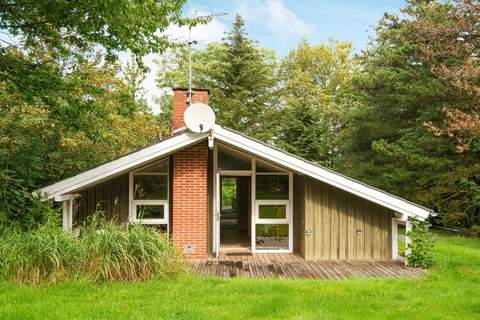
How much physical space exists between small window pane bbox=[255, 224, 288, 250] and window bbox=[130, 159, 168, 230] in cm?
233

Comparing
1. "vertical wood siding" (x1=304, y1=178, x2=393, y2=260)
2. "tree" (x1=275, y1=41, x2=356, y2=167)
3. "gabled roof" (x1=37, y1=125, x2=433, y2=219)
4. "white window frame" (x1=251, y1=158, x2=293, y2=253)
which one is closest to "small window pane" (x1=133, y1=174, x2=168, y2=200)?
"gabled roof" (x1=37, y1=125, x2=433, y2=219)

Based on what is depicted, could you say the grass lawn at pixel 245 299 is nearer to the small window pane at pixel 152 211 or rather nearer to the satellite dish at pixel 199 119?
the satellite dish at pixel 199 119

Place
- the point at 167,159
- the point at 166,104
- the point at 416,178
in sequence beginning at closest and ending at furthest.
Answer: the point at 167,159, the point at 416,178, the point at 166,104

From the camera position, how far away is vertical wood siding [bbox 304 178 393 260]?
33.5 feet

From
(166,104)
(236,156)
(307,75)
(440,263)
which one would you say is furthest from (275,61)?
(440,263)

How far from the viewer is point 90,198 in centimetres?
1073

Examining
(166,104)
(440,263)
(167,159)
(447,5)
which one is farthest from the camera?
(166,104)

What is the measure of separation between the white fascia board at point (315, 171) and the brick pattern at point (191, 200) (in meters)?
0.85

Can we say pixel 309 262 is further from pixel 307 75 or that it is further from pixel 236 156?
pixel 307 75

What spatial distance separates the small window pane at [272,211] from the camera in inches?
429

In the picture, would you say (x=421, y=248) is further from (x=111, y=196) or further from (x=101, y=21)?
(x=101, y=21)

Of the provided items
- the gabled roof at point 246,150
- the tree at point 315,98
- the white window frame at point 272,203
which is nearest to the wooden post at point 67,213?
the gabled roof at point 246,150

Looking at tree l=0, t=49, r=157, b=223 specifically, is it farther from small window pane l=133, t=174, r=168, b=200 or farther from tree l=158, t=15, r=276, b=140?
tree l=158, t=15, r=276, b=140

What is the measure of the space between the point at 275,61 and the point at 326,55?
393 cm
